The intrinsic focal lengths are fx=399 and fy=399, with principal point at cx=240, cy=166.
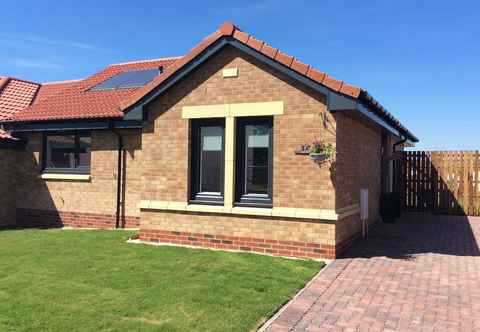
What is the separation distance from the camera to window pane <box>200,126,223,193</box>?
9.30 m

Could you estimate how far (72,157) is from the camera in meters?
13.2

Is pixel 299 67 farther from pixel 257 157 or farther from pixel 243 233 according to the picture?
pixel 243 233

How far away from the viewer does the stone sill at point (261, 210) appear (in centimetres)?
806

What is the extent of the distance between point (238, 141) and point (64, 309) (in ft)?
16.5

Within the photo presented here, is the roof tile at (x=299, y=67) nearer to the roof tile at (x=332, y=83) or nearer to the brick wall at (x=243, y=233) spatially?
the roof tile at (x=332, y=83)

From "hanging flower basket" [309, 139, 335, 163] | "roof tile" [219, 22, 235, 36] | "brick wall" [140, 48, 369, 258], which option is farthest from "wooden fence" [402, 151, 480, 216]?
"roof tile" [219, 22, 235, 36]

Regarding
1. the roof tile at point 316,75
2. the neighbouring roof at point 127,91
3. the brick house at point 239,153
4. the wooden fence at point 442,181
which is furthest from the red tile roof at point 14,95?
the wooden fence at point 442,181

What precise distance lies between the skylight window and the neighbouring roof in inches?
10.9

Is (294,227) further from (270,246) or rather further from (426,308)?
(426,308)

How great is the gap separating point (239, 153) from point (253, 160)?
0.36 m

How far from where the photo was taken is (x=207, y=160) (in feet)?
31.0

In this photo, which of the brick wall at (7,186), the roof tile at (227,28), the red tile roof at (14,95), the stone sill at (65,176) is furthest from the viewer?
the red tile roof at (14,95)

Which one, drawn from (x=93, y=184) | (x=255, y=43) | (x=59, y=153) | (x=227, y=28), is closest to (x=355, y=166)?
(x=255, y=43)

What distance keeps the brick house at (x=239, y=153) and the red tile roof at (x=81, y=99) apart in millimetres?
345
